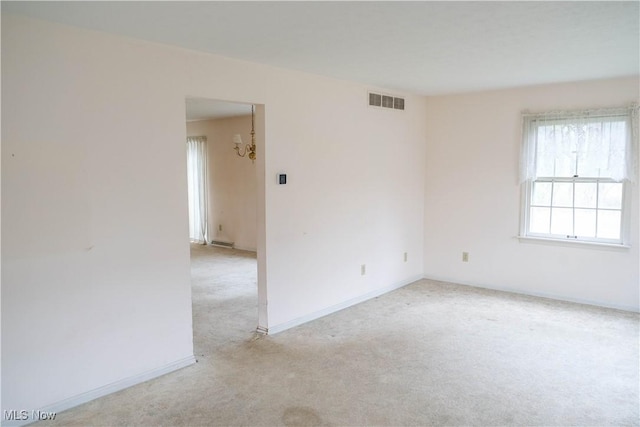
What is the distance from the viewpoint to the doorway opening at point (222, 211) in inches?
211

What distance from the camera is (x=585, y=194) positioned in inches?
190

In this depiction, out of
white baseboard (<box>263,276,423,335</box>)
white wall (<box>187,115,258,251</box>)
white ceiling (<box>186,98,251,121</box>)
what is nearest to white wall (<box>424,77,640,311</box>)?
white baseboard (<box>263,276,423,335</box>)

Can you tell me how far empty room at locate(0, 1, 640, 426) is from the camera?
262 cm

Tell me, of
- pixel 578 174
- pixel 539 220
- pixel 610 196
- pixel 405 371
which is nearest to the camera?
pixel 405 371

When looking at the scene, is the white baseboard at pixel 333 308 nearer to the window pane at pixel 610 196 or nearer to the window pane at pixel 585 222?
the window pane at pixel 585 222

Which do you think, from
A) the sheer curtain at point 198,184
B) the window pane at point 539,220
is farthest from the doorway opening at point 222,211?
the window pane at point 539,220

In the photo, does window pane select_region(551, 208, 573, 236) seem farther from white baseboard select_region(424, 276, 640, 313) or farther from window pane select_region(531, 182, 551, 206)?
white baseboard select_region(424, 276, 640, 313)

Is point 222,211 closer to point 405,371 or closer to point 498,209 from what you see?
point 498,209

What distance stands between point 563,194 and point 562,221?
0.30m

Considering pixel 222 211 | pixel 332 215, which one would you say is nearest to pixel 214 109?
pixel 222 211

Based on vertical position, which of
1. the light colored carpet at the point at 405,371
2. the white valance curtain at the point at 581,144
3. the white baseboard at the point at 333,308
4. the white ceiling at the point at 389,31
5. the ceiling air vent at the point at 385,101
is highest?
the white ceiling at the point at 389,31

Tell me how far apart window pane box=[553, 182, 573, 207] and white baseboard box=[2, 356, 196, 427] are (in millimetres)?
4115

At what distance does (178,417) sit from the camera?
270 centimetres

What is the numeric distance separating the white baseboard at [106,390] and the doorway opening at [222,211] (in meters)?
1.30
